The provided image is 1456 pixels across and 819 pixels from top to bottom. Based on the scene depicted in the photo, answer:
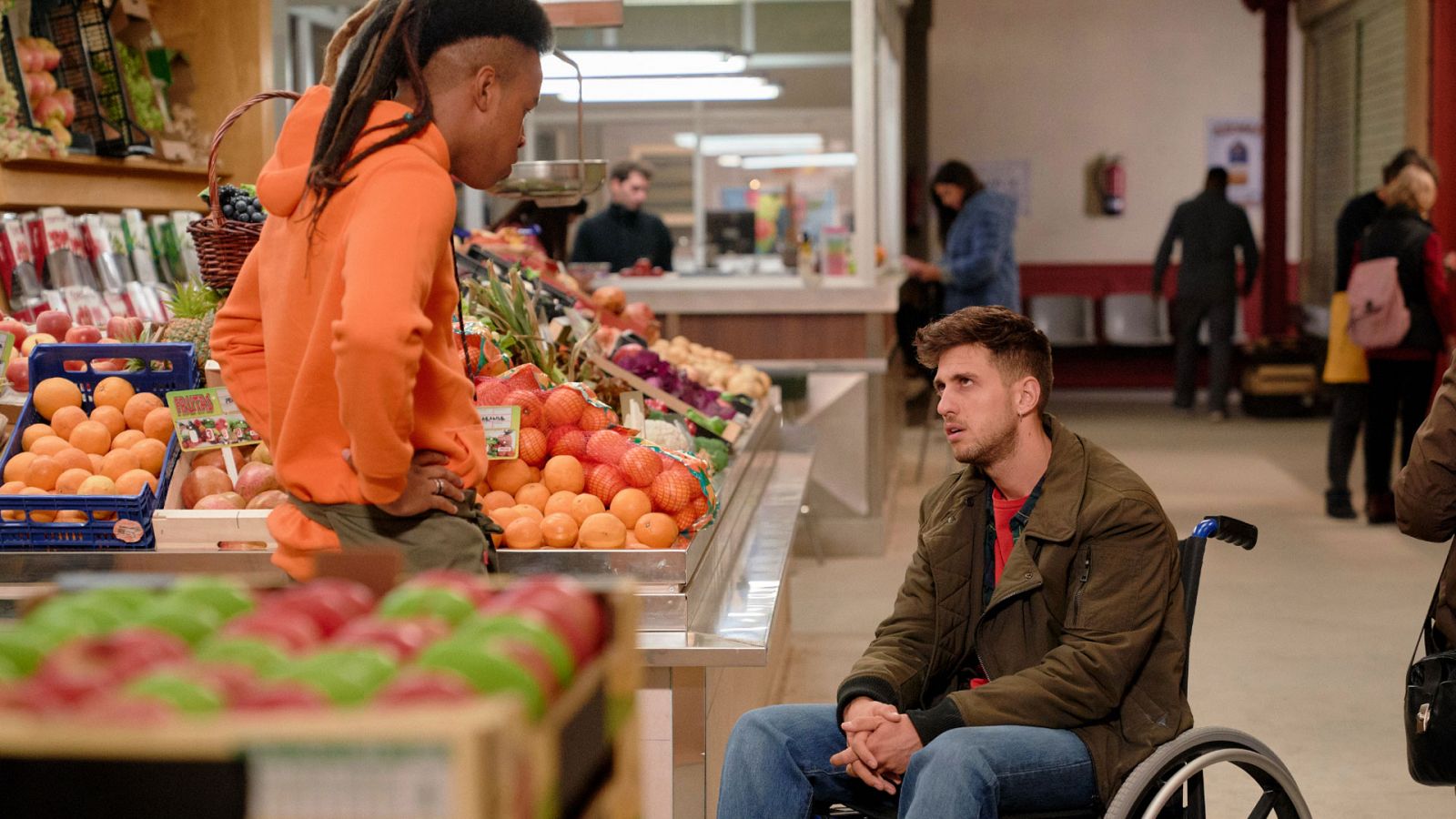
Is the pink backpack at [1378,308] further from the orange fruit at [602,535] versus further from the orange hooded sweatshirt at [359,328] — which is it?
the orange hooded sweatshirt at [359,328]

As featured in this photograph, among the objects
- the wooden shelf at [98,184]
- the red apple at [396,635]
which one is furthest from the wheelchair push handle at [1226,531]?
the wooden shelf at [98,184]

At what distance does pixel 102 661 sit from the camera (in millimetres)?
992

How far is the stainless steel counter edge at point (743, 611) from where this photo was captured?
97.2 inches

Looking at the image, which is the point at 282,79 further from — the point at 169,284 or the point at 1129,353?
the point at 1129,353

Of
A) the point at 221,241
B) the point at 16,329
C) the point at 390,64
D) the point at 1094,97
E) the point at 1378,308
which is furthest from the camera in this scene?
the point at 1094,97

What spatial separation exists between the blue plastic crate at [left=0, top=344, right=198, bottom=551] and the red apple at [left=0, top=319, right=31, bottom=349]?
0.31 metres

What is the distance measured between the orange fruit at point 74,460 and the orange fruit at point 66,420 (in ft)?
0.34

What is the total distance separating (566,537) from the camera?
8.76ft

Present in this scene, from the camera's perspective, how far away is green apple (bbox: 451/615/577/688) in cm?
101

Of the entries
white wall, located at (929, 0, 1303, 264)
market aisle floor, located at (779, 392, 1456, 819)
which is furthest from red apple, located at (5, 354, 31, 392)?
white wall, located at (929, 0, 1303, 264)

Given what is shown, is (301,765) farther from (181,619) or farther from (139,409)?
(139,409)

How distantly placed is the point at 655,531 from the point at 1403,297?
15.9ft

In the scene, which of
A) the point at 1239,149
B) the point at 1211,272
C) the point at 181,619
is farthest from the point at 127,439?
the point at 1239,149

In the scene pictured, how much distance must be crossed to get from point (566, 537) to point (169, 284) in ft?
7.49
